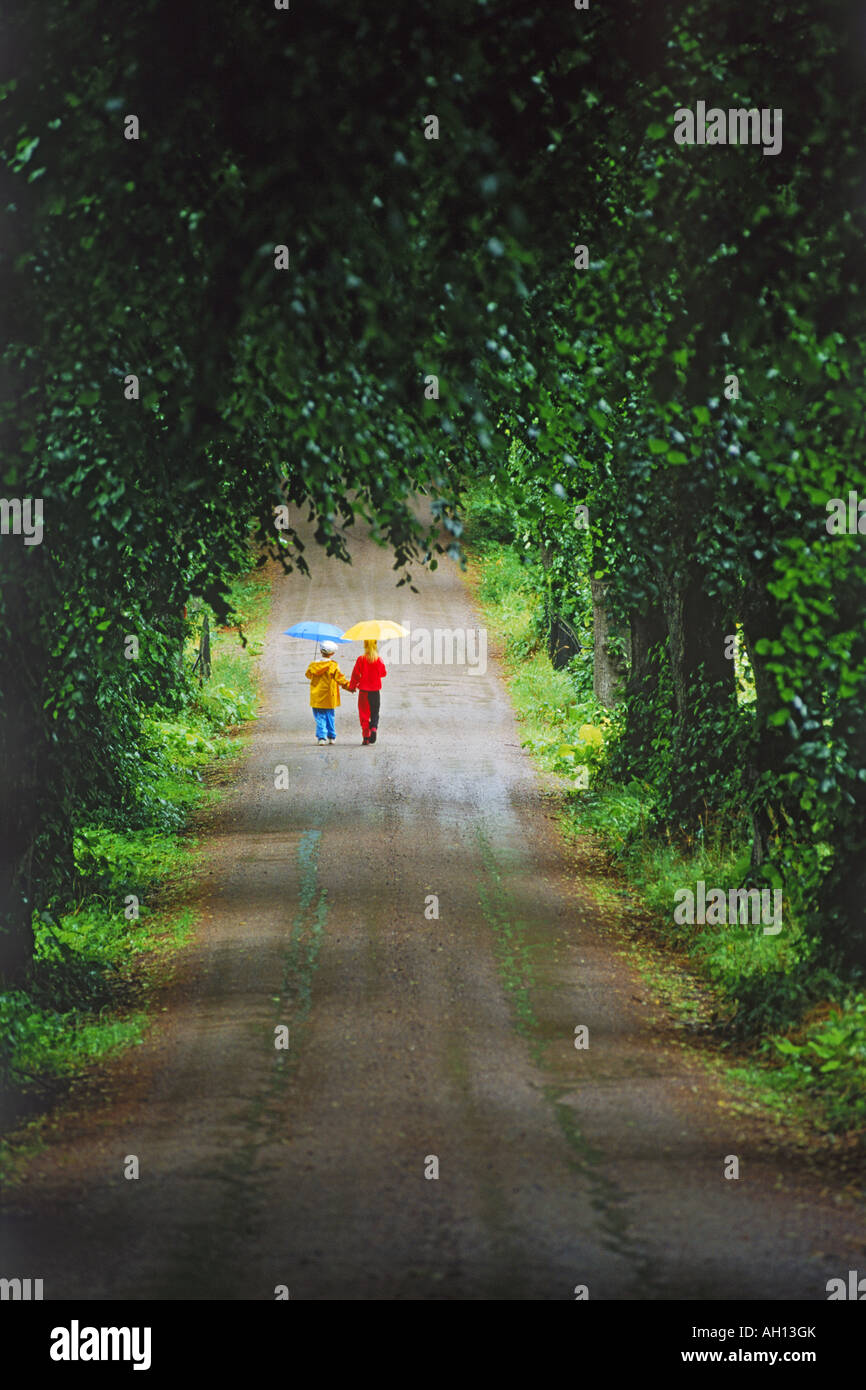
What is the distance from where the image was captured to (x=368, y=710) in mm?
27375

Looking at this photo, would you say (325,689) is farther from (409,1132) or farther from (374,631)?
(409,1132)

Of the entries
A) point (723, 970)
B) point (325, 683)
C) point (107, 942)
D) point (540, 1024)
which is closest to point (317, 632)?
point (325, 683)

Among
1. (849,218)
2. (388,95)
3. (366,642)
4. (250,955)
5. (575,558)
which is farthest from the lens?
(366,642)

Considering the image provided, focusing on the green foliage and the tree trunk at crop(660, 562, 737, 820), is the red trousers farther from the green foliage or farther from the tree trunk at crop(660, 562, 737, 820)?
the green foliage

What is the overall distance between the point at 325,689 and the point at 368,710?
1.08 meters

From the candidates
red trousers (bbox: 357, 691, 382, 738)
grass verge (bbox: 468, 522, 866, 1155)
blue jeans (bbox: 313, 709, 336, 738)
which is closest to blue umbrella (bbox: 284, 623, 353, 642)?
red trousers (bbox: 357, 691, 382, 738)

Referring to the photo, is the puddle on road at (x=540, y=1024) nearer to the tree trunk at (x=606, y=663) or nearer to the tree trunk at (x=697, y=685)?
the tree trunk at (x=697, y=685)

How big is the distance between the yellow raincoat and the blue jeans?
168 mm

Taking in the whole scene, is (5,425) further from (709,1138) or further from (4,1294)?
(709,1138)

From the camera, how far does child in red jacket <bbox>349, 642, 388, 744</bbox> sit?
26.5 meters

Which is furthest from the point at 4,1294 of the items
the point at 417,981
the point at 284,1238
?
the point at 417,981

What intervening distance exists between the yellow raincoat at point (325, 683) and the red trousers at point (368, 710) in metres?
0.39

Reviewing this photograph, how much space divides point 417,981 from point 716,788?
16.0ft

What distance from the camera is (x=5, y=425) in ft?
30.1
